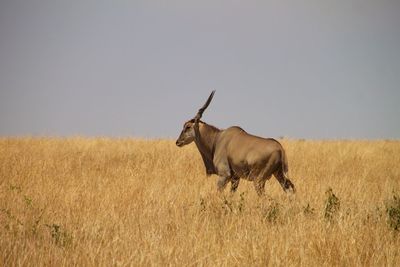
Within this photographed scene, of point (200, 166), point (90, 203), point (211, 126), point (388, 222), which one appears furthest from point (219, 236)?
point (200, 166)

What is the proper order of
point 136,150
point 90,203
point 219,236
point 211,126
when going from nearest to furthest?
point 219,236 < point 90,203 < point 211,126 < point 136,150

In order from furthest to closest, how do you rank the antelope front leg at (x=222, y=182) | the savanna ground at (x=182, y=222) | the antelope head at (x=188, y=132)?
1. the antelope head at (x=188, y=132)
2. the antelope front leg at (x=222, y=182)
3. the savanna ground at (x=182, y=222)

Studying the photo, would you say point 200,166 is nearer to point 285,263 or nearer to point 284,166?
point 284,166

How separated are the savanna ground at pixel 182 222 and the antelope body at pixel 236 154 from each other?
0.38 metres

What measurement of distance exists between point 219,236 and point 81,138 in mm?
14302

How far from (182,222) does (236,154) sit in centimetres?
326

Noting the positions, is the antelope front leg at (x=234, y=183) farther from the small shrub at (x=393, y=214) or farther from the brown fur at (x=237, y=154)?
the small shrub at (x=393, y=214)

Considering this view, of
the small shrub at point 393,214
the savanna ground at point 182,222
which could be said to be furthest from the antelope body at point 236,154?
the small shrub at point 393,214

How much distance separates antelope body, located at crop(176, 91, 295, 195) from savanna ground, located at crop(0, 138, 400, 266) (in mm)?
378

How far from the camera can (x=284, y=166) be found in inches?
328

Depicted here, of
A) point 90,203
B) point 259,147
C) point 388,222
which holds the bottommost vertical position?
point 90,203

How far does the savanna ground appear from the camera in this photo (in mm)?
4137

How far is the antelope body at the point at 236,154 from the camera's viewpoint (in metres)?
8.24

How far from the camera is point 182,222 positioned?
18.6ft
